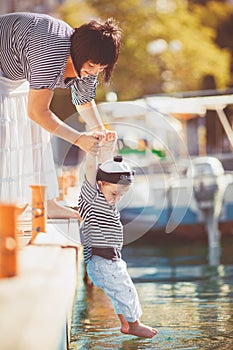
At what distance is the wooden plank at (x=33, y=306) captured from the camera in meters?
1.87

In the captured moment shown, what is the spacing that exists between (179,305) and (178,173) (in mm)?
5352

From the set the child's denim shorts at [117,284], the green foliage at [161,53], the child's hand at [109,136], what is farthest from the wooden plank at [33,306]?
the green foliage at [161,53]

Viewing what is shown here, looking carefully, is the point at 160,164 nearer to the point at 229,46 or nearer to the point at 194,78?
the point at 194,78

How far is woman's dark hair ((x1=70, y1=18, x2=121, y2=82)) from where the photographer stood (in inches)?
129

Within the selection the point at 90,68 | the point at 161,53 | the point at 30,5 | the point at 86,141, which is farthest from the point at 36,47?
the point at 30,5

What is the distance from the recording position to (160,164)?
34.5ft

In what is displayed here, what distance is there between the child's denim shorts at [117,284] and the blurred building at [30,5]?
1398 cm

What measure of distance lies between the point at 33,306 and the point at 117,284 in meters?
1.38

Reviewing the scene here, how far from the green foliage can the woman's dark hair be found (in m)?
13.2

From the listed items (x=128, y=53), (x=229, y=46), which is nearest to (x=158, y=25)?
(x=128, y=53)

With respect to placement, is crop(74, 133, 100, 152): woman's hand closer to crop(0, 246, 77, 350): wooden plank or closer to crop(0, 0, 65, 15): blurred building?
crop(0, 246, 77, 350): wooden plank

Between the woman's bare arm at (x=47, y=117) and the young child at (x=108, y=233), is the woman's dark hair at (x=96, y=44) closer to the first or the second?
the woman's bare arm at (x=47, y=117)

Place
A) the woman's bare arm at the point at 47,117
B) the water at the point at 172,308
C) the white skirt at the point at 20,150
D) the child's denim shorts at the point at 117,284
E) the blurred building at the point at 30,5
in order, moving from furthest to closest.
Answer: the blurred building at the point at 30,5
the water at the point at 172,308
the white skirt at the point at 20,150
the child's denim shorts at the point at 117,284
the woman's bare arm at the point at 47,117

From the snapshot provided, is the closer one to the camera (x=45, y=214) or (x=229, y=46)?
(x=45, y=214)
